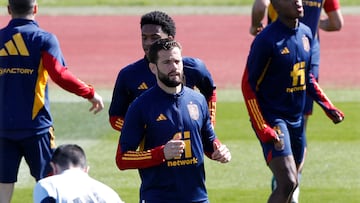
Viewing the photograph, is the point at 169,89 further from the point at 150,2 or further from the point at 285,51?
the point at 150,2

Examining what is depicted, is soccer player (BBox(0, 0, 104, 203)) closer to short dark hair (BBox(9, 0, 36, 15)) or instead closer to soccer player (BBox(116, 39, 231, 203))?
short dark hair (BBox(9, 0, 36, 15))

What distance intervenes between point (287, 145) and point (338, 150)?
528 centimetres

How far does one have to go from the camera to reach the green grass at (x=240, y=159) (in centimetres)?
1347

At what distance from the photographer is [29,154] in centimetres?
1095

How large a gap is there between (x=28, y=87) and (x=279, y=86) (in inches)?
92.4

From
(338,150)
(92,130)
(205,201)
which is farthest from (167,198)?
(92,130)

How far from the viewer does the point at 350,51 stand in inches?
1070

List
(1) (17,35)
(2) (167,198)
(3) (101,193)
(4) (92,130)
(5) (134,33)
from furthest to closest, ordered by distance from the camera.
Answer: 1. (5) (134,33)
2. (4) (92,130)
3. (1) (17,35)
4. (2) (167,198)
5. (3) (101,193)

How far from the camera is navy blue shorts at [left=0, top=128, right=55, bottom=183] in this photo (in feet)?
35.7

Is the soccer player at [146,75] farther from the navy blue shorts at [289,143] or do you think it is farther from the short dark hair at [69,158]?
the short dark hair at [69,158]

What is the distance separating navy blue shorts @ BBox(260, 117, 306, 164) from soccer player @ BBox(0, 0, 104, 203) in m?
1.67

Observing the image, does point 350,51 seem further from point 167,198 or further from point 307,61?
point 167,198

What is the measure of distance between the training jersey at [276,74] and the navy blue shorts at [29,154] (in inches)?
76.5

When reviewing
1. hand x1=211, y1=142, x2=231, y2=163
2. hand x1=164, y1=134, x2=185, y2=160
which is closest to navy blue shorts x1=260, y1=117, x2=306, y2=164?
hand x1=211, y1=142, x2=231, y2=163
